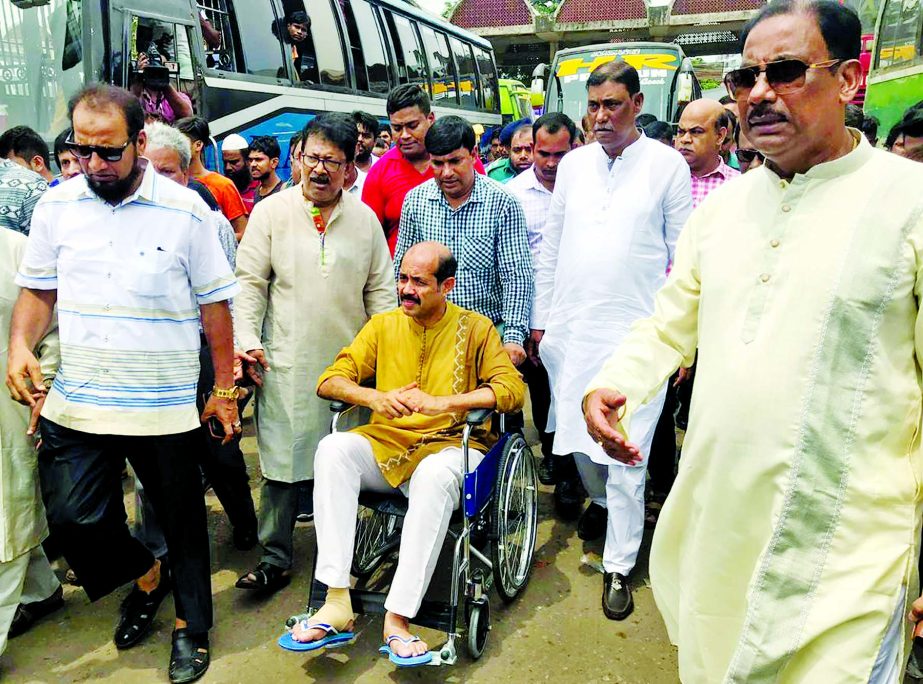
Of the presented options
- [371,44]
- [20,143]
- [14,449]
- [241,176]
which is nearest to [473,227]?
[14,449]

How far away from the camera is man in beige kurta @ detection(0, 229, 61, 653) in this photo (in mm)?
2844

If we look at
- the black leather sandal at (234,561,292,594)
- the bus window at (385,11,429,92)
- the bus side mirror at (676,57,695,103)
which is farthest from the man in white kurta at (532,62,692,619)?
the bus side mirror at (676,57,695,103)

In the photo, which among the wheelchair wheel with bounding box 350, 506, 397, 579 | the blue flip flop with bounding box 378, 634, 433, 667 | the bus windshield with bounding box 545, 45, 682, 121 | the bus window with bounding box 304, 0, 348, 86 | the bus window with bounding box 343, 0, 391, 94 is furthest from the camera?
the bus windshield with bounding box 545, 45, 682, 121

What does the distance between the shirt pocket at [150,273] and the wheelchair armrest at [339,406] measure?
744mm

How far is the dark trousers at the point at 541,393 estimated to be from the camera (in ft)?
14.9

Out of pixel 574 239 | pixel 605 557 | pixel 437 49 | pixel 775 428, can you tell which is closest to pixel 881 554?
pixel 775 428

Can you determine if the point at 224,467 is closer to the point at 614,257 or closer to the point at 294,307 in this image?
the point at 294,307

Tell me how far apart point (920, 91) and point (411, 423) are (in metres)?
5.05

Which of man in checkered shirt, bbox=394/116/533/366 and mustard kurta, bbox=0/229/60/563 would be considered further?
man in checkered shirt, bbox=394/116/533/366

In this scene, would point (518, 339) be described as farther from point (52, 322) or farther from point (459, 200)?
point (52, 322)

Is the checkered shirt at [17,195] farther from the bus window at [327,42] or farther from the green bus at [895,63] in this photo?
the bus window at [327,42]

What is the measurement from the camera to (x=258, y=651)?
297 cm

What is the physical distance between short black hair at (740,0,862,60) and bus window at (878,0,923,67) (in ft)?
18.4

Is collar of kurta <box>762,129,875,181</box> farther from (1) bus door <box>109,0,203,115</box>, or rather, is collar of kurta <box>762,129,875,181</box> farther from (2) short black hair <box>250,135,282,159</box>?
(1) bus door <box>109,0,203,115</box>
